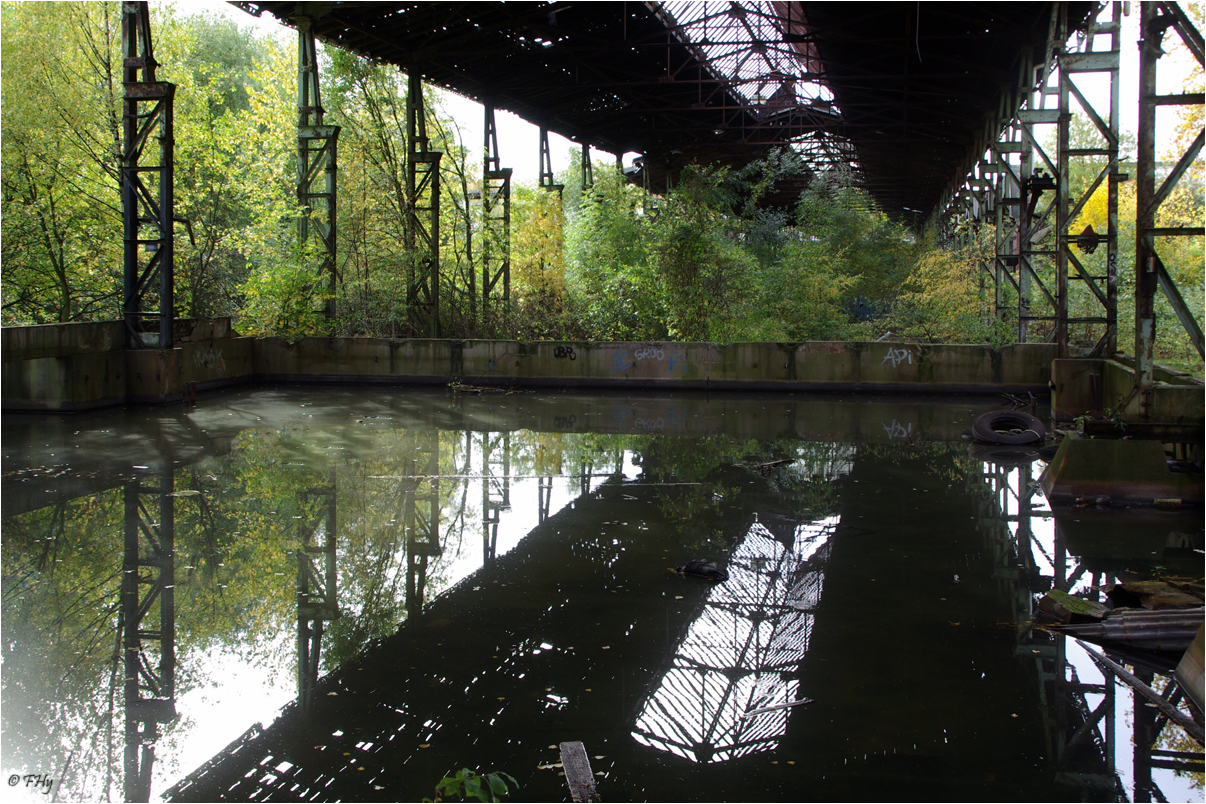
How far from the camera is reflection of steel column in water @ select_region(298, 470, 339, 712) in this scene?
5.22 meters

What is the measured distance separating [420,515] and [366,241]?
63.8 ft

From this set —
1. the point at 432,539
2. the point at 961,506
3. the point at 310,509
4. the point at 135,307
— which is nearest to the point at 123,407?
the point at 135,307

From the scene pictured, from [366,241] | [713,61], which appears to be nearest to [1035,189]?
[713,61]

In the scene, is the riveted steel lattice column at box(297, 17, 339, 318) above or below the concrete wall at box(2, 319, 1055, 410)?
above

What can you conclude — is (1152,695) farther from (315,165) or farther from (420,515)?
(315,165)

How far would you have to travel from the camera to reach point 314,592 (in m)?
6.57

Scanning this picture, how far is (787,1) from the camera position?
21516mm

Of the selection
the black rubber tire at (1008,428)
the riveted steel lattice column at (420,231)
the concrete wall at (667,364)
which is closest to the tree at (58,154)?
the concrete wall at (667,364)

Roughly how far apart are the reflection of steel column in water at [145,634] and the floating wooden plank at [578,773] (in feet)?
6.20

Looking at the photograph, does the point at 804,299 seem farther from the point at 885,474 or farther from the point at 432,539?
the point at 432,539

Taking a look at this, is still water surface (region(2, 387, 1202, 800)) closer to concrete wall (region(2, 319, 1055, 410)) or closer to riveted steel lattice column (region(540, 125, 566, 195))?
concrete wall (region(2, 319, 1055, 410))

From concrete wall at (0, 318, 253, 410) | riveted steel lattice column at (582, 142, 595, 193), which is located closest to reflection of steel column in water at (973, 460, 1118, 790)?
concrete wall at (0, 318, 253, 410)

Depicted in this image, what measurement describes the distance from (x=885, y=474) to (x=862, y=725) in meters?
6.78

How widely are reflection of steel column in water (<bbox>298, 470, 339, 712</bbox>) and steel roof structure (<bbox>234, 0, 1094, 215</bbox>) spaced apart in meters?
13.7
